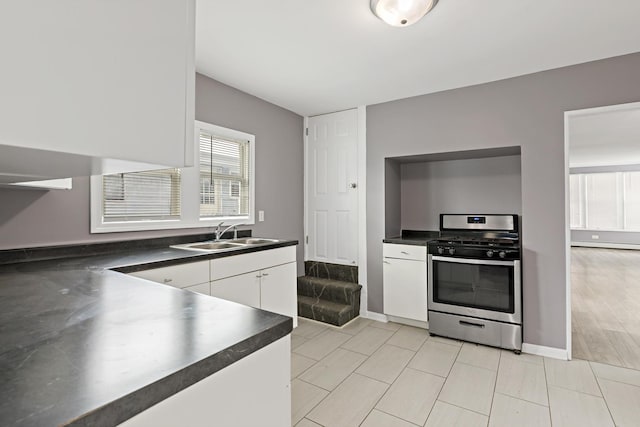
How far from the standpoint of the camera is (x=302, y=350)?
2.80 meters

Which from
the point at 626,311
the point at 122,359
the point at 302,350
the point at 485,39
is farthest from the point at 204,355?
the point at 626,311

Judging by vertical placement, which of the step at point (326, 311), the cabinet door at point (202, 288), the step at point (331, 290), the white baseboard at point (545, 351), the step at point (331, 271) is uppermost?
the cabinet door at point (202, 288)

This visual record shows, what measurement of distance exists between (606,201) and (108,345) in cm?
1161

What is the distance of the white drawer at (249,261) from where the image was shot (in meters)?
2.34

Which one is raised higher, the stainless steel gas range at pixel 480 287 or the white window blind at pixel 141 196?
the white window blind at pixel 141 196

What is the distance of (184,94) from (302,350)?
2715mm

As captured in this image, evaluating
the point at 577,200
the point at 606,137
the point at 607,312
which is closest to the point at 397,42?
the point at 607,312

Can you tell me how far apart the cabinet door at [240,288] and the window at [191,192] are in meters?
0.74

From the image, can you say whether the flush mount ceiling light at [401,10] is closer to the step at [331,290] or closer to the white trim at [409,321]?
the step at [331,290]

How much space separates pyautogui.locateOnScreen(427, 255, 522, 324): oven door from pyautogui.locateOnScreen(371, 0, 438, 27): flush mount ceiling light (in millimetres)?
2064

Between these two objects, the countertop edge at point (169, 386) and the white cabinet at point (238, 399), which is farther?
the white cabinet at point (238, 399)

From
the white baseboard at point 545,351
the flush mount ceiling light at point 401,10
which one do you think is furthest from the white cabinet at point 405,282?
the flush mount ceiling light at point 401,10

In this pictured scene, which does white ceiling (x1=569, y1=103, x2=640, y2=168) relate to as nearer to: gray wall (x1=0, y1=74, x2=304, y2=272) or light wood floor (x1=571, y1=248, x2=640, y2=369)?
light wood floor (x1=571, y1=248, x2=640, y2=369)

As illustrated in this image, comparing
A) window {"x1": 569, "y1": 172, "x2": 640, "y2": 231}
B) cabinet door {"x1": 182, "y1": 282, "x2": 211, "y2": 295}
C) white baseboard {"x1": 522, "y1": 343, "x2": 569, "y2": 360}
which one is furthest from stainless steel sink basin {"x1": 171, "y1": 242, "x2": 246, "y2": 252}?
window {"x1": 569, "y1": 172, "x2": 640, "y2": 231}
